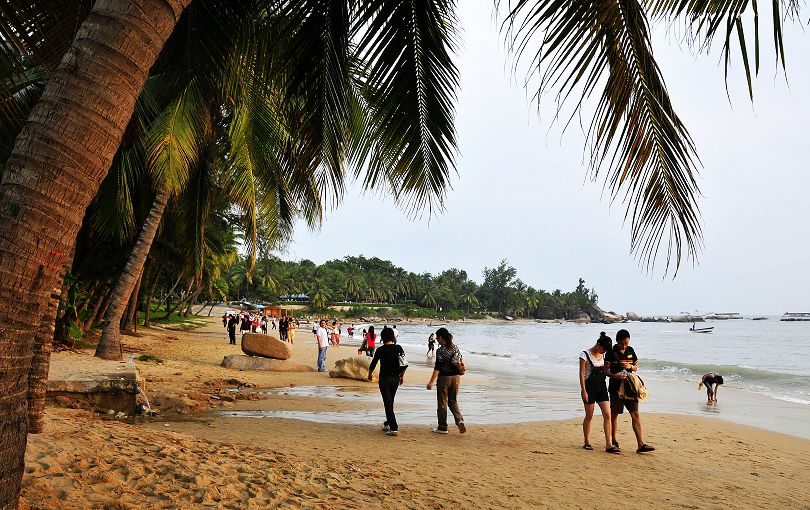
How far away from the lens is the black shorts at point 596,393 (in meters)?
7.35

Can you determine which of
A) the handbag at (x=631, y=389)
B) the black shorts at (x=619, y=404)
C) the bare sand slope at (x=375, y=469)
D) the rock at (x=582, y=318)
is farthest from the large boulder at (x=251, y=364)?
the rock at (x=582, y=318)

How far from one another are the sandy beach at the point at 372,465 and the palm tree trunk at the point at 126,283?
2629 mm

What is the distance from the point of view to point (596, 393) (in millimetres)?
7371

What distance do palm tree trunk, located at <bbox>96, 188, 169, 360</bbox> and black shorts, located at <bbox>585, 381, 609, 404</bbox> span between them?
925cm

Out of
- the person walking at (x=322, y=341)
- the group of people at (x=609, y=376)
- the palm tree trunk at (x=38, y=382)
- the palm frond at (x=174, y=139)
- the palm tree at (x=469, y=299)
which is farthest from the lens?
the palm tree at (x=469, y=299)

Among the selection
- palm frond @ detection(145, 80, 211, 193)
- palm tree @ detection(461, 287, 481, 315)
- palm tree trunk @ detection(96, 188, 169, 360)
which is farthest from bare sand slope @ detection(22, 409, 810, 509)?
palm tree @ detection(461, 287, 481, 315)

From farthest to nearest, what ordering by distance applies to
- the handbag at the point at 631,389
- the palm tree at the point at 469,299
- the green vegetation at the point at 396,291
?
the palm tree at the point at 469,299 < the green vegetation at the point at 396,291 < the handbag at the point at 631,389

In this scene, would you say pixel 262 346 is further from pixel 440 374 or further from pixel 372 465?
pixel 372 465

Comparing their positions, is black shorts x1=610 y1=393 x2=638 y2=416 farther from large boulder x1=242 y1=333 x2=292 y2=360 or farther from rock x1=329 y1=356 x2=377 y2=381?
large boulder x1=242 y1=333 x2=292 y2=360

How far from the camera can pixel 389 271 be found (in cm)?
14662

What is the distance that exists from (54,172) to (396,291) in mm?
132728

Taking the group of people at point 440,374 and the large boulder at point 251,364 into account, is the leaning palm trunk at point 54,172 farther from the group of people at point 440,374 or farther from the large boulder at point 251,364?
the large boulder at point 251,364

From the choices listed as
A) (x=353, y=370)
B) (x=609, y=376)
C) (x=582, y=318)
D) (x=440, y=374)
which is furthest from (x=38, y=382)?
(x=582, y=318)

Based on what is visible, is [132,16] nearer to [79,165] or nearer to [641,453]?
[79,165]
